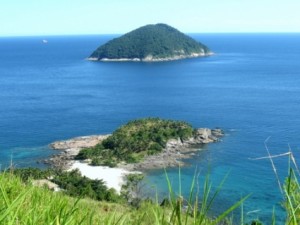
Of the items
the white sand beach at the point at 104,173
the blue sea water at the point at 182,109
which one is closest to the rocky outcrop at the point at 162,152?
the white sand beach at the point at 104,173

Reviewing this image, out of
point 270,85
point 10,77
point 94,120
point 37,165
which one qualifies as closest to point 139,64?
point 10,77

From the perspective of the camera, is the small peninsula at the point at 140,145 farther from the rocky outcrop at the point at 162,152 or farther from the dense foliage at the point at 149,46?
the dense foliage at the point at 149,46

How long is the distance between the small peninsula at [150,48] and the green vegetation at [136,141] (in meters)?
86.8

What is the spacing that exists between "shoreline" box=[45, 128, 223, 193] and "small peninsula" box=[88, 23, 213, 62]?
89417mm

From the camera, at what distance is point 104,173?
135ft

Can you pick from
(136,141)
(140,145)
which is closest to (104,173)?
(140,145)

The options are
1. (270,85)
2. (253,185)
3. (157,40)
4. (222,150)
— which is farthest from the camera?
(157,40)

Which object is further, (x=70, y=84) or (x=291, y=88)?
(x=70, y=84)

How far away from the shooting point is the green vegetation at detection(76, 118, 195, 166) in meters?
45.4

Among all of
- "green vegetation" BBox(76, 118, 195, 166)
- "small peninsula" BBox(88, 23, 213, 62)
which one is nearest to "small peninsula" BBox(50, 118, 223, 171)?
"green vegetation" BBox(76, 118, 195, 166)

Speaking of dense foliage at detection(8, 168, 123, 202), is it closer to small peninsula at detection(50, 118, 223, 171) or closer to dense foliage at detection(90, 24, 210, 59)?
small peninsula at detection(50, 118, 223, 171)

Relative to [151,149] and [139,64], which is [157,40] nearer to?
[139,64]

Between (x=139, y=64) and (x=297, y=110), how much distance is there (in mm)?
73249

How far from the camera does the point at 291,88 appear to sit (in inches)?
3233
